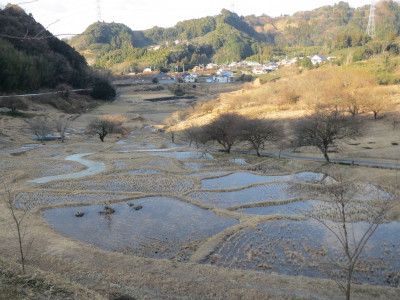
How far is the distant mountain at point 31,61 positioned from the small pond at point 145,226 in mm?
62054

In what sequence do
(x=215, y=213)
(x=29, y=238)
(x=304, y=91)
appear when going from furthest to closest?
(x=304, y=91) < (x=215, y=213) < (x=29, y=238)

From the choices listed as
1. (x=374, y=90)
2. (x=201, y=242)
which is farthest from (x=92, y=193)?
(x=374, y=90)

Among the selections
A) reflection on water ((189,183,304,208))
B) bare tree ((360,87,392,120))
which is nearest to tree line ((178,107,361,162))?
reflection on water ((189,183,304,208))

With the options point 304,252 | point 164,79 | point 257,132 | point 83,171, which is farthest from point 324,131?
point 164,79

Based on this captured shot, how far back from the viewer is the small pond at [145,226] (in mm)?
17109

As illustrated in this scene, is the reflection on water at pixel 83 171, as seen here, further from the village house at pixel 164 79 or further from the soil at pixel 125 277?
the village house at pixel 164 79

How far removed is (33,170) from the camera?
33.8 metres

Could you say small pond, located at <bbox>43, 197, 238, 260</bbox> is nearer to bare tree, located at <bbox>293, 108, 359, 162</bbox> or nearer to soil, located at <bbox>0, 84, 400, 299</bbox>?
soil, located at <bbox>0, 84, 400, 299</bbox>

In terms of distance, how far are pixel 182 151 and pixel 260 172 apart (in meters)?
15.2

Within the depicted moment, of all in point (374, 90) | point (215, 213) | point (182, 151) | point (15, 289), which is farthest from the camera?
point (374, 90)

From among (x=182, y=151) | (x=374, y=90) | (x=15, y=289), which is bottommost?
(x=182, y=151)

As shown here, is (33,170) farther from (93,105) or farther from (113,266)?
(93,105)

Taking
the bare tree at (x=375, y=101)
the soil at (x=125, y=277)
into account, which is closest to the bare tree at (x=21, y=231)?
the soil at (x=125, y=277)

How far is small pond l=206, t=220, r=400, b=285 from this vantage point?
14.3 meters
